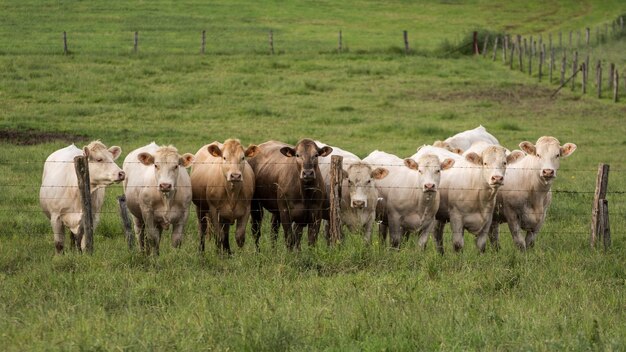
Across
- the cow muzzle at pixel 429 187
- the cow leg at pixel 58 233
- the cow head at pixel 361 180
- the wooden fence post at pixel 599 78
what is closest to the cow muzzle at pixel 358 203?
the cow head at pixel 361 180

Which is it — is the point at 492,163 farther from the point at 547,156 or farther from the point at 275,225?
the point at 275,225

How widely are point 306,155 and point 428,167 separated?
1.60 meters

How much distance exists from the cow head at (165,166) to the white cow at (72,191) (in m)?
0.41

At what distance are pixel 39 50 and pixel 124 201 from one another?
92.8 feet

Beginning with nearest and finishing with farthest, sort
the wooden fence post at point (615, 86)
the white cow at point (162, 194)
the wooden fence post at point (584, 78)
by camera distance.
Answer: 1. the white cow at point (162, 194)
2. the wooden fence post at point (615, 86)
3. the wooden fence post at point (584, 78)

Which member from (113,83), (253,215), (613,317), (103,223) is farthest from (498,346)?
(113,83)

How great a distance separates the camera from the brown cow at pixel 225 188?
12758 millimetres

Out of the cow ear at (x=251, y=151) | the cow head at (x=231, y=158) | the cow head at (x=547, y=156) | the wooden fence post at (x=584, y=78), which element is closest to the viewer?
the cow head at (x=231, y=158)

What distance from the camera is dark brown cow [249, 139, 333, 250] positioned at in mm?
12859

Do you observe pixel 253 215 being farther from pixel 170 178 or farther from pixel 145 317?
pixel 145 317

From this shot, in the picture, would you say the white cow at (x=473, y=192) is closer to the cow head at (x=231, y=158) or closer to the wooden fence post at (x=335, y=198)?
the wooden fence post at (x=335, y=198)

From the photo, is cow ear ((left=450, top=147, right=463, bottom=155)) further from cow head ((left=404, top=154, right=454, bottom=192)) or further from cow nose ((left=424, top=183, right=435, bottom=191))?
cow nose ((left=424, top=183, right=435, bottom=191))

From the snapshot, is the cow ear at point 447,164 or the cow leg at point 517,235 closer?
the cow ear at point 447,164

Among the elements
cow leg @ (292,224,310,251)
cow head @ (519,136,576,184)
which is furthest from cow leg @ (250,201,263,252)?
cow head @ (519,136,576,184)
